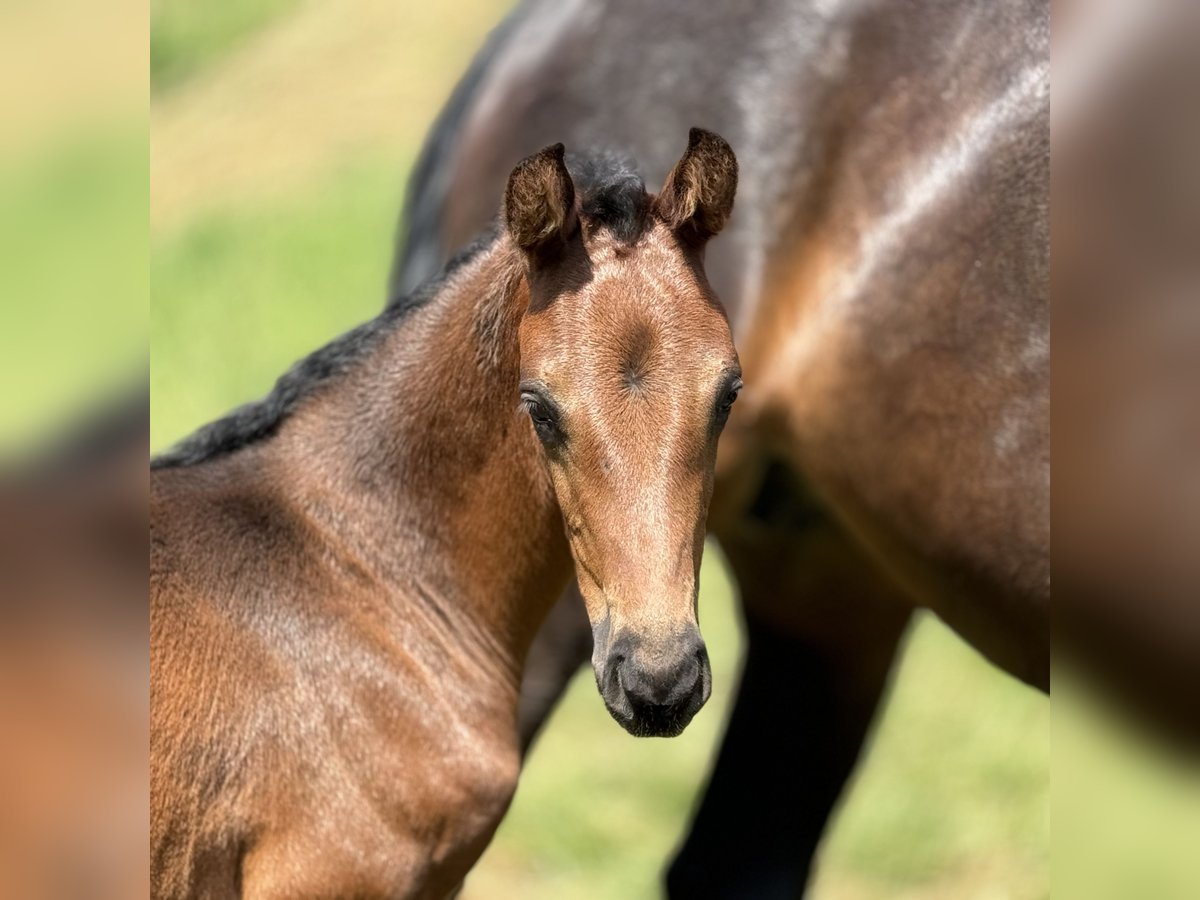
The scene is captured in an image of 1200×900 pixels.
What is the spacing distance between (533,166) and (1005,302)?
3.89 ft

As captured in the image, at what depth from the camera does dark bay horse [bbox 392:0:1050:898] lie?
9.29 ft

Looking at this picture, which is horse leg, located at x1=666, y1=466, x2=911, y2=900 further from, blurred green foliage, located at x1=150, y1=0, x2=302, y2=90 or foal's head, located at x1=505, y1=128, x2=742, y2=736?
blurred green foliage, located at x1=150, y1=0, x2=302, y2=90

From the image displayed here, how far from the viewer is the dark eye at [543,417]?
6.87 feet

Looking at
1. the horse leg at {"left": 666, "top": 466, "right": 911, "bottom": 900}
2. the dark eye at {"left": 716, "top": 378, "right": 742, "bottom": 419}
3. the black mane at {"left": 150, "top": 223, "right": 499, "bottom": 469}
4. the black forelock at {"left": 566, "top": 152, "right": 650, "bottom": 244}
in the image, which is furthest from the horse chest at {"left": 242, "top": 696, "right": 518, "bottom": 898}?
the horse leg at {"left": 666, "top": 466, "right": 911, "bottom": 900}

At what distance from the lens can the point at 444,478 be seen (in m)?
2.52

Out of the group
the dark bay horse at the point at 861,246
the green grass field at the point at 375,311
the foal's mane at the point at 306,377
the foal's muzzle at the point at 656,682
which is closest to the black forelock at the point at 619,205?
the foal's mane at the point at 306,377

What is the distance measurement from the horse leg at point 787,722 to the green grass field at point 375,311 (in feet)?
0.96

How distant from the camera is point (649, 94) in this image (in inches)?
123

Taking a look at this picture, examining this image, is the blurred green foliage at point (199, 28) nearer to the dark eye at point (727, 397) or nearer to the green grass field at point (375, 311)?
the green grass field at point (375, 311)

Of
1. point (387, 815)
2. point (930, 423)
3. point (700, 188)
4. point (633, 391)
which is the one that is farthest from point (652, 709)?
point (930, 423)
